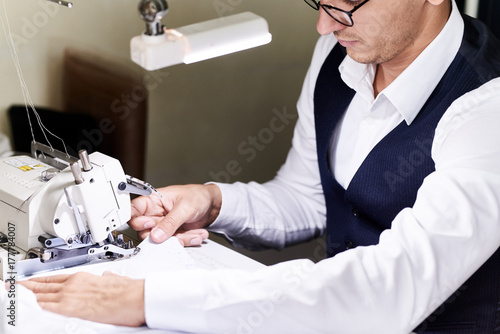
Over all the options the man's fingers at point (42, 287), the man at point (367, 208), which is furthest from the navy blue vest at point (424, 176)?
the man's fingers at point (42, 287)

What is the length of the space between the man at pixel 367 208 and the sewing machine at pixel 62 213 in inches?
3.9

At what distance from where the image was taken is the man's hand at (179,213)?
1969 mm

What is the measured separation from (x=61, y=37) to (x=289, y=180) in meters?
0.89

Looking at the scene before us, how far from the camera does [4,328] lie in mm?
1529

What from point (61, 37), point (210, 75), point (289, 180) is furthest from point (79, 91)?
point (289, 180)

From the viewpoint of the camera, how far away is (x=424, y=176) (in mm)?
1849

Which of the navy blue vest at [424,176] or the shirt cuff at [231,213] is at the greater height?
the navy blue vest at [424,176]

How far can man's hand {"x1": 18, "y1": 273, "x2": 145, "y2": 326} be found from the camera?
154 centimetres

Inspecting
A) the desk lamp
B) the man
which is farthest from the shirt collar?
the desk lamp

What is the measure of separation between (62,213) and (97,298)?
0.74 feet

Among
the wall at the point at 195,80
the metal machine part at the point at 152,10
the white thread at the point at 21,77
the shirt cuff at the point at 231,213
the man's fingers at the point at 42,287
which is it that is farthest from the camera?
the wall at the point at 195,80

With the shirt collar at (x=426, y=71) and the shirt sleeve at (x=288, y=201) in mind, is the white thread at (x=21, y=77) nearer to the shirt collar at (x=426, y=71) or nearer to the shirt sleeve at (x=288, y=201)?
the shirt sleeve at (x=288, y=201)

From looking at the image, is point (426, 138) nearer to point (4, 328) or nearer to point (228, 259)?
point (228, 259)

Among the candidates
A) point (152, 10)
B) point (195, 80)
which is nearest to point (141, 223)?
point (152, 10)
